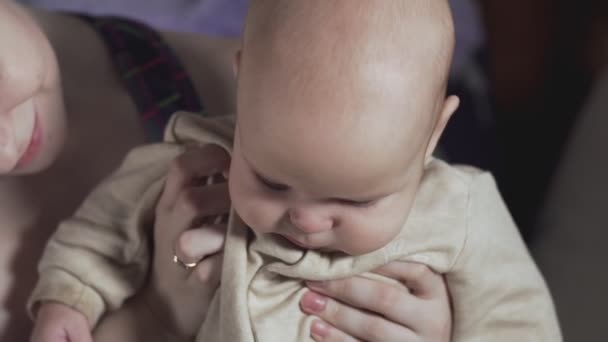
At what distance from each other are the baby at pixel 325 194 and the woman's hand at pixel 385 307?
14 millimetres

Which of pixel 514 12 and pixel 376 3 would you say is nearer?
pixel 376 3

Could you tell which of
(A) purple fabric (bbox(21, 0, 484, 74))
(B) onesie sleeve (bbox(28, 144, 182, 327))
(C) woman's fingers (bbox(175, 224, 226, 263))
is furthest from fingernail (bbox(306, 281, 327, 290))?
(A) purple fabric (bbox(21, 0, 484, 74))

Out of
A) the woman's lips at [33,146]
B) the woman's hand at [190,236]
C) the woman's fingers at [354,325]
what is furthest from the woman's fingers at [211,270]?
the woman's lips at [33,146]

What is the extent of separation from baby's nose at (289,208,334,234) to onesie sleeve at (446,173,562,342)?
0.62ft

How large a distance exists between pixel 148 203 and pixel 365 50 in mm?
401

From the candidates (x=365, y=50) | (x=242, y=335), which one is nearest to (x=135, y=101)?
(x=242, y=335)

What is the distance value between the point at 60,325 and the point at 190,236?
0.18 meters

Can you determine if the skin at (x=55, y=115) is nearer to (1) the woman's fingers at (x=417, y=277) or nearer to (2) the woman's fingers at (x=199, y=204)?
(2) the woman's fingers at (x=199, y=204)

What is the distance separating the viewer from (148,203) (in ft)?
2.68

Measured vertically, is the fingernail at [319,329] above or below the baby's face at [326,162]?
below

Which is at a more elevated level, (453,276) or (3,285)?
(453,276)

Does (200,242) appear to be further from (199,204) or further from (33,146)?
(33,146)

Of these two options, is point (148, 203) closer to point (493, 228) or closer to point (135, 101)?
point (135, 101)

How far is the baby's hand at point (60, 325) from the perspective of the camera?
0.75 meters
